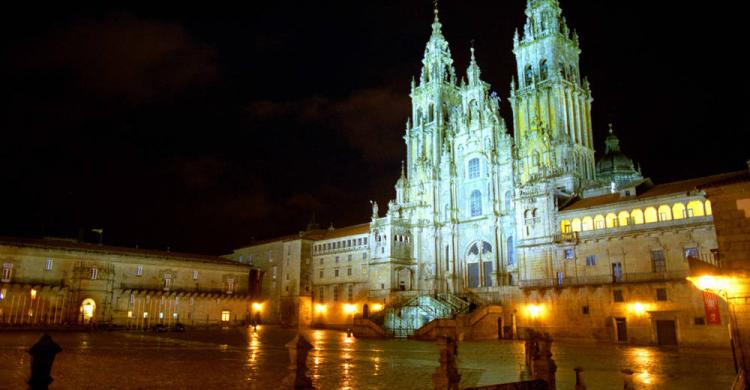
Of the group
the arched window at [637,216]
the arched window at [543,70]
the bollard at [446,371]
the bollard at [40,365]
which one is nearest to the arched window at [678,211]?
the arched window at [637,216]

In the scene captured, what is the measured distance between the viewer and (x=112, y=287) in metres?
60.8

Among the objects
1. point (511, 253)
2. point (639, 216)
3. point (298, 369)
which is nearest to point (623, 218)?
point (639, 216)

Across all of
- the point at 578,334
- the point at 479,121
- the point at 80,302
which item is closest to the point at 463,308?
the point at 578,334

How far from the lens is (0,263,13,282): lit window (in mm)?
54156

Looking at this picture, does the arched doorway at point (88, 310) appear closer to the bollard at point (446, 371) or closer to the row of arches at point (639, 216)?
the row of arches at point (639, 216)

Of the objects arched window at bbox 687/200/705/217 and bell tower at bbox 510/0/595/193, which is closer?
arched window at bbox 687/200/705/217

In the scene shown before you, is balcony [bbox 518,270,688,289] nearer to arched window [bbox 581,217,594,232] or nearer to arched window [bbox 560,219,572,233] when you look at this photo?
arched window [bbox 581,217,594,232]

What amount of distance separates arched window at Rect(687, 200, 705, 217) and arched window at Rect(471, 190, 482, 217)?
2452cm

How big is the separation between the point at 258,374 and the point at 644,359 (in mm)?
20374

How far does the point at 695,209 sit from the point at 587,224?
8.58 metres

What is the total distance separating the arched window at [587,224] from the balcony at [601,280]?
14.2 feet

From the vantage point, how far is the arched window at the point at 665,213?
4306cm

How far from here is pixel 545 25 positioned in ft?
210

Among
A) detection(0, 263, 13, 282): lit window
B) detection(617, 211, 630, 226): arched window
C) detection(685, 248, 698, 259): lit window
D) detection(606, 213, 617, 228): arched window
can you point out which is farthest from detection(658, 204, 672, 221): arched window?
detection(0, 263, 13, 282): lit window
